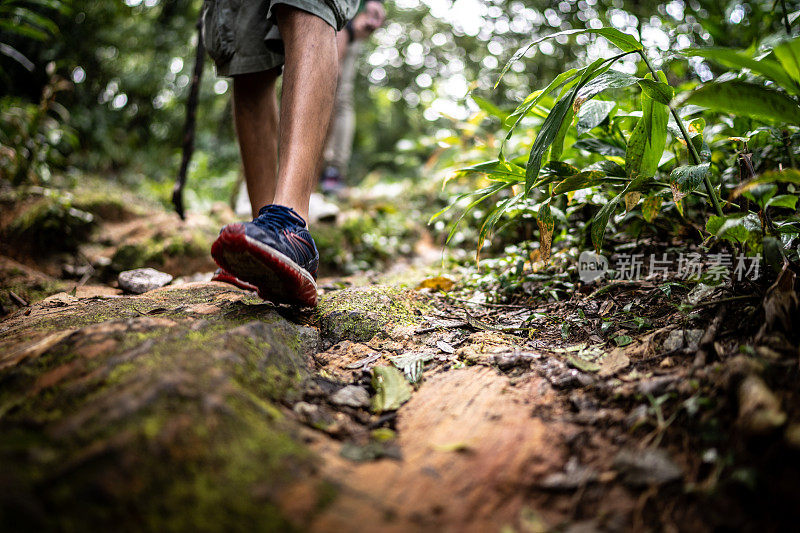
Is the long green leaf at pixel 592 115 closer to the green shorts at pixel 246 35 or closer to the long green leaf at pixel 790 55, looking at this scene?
the long green leaf at pixel 790 55

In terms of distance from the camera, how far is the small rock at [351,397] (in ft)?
3.44

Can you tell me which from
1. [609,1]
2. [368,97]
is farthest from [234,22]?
[368,97]

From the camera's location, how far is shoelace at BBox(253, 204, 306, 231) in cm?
130

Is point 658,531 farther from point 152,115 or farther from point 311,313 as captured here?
point 152,115

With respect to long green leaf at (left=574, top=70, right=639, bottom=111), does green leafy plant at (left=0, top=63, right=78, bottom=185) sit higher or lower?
higher

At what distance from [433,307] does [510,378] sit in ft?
2.10

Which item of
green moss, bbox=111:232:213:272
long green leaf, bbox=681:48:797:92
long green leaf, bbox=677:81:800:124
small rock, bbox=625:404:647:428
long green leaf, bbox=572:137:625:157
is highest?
long green leaf, bbox=572:137:625:157

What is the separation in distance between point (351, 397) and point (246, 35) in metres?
1.53

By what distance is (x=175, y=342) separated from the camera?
39.8 inches

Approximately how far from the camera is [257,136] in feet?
6.32

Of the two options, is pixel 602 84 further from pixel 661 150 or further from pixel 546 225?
pixel 546 225

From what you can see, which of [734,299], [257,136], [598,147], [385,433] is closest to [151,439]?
[385,433]

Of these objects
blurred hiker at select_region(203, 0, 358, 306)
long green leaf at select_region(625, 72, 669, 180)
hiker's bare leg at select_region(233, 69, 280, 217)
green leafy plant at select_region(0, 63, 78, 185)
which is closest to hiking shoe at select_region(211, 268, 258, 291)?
blurred hiker at select_region(203, 0, 358, 306)

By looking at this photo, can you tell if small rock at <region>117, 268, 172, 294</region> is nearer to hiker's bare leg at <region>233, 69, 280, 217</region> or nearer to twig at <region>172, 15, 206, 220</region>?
hiker's bare leg at <region>233, 69, 280, 217</region>
